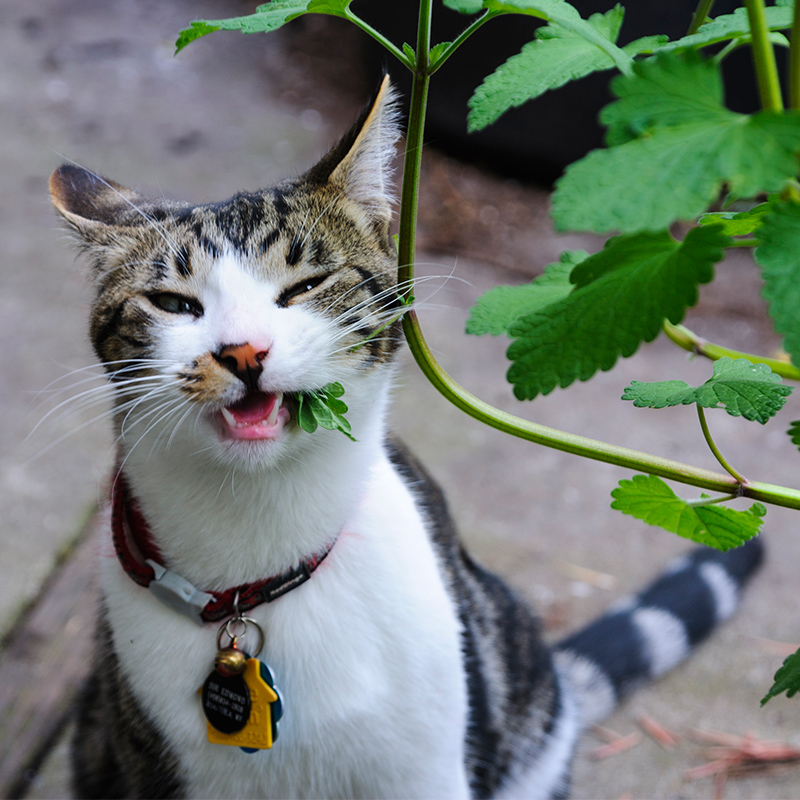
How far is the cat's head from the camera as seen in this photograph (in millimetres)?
1004

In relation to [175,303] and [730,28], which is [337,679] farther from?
[730,28]

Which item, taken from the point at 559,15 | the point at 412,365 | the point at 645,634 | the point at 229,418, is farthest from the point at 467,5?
the point at 412,365

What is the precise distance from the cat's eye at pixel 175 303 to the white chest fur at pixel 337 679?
1.35 feet

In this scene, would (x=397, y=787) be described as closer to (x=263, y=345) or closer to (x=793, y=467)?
(x=263, y=345)

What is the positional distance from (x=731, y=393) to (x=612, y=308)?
0.76ft

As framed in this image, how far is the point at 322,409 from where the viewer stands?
993 millimetres

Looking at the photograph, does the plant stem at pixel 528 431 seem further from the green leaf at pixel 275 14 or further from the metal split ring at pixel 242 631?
the metal split ring at pixel 242 631

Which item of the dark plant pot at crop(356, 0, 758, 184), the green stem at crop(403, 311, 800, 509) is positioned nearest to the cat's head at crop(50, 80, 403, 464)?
the green stem at crop(403, 311, 800, 509)

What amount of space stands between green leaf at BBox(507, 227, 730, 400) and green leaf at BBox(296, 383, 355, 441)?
1.34 ft

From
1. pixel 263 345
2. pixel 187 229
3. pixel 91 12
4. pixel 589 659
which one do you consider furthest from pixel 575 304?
pixel 91 12

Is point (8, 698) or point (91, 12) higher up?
point (91, 12)

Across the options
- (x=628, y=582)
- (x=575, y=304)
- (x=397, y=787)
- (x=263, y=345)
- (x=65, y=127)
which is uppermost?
(x=575, y=304)

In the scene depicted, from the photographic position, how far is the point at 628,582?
2244 millimetres

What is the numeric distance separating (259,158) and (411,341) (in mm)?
3337
